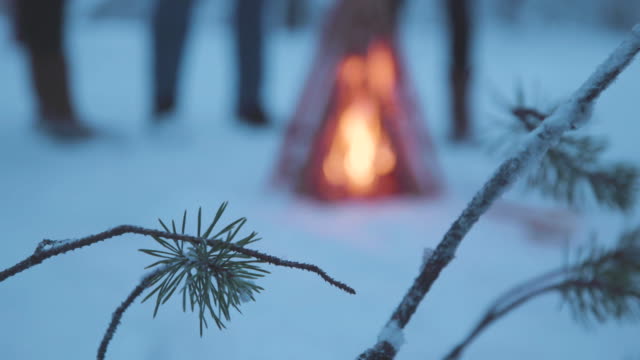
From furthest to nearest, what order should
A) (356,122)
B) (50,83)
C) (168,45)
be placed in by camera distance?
1. (168,45)
2. (50,83)
3. (356,122)

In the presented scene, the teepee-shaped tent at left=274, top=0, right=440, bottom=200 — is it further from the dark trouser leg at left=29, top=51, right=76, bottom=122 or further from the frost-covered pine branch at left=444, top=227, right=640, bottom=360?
the frost-covered pine branch at left=444, top=227, right=640, bottom=360

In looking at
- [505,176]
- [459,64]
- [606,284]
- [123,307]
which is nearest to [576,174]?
[606,284]

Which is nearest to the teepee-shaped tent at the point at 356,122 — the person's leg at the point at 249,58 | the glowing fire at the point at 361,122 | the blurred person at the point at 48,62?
the glowing fire at the point at 361,122

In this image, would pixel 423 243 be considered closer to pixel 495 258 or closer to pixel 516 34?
pixel 495 258

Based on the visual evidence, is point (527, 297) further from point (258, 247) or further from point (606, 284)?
point (258, 247)

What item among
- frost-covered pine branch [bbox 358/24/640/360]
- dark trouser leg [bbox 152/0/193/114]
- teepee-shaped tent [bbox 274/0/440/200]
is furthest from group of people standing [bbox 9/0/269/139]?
frost-covered pine branch [bbox 358/24/640/360]

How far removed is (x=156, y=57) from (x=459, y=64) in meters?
1.86

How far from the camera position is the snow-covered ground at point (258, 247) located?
0.69 meters

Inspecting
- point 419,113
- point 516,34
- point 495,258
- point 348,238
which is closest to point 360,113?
point 419,113

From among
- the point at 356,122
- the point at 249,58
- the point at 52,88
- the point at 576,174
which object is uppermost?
the point at 249,58

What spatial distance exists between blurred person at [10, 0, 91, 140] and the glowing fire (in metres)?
1.27

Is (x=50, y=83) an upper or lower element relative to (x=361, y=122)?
upper

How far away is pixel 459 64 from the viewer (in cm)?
334

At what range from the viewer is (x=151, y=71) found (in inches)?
116
